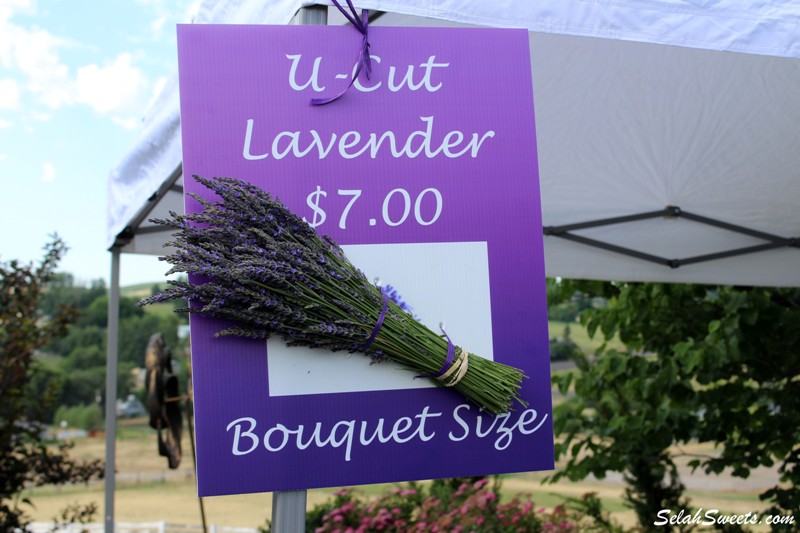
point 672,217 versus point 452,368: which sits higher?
point 672,217

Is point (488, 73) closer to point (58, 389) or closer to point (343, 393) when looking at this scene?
point (343, 393)

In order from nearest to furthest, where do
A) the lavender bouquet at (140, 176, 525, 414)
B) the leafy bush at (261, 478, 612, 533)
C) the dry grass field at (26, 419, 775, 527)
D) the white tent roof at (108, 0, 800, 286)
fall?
the lavender bouquet at (140, 176, 525, 414), the white tent roof at (108, 0, 800, 286), the leafy bush at (261, 478, 612, 533), the dry grass field at (26, 419, 775, 527)

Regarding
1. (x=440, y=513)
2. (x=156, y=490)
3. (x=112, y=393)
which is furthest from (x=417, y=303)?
(x=156, y=490)

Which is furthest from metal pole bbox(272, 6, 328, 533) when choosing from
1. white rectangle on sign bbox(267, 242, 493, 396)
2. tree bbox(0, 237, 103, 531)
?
tree bbox(0, 237, 103, 531)

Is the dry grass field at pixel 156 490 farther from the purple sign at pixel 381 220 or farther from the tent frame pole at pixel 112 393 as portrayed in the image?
the purple sign at pixel 381 220

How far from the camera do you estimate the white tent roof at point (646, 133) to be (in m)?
1.51

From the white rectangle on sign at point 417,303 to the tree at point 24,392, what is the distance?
3.84 meters

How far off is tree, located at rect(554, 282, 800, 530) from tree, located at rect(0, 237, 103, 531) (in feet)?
9.61

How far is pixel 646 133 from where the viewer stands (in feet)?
8.88

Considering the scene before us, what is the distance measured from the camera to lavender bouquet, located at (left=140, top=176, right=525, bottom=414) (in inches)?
50.8

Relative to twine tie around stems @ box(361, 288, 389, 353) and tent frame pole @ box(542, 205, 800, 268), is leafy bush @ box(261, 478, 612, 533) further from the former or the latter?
twine tie around stems @ box(361, 288, 389, 353)

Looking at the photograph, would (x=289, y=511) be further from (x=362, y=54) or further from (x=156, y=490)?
(x=156, y=490)

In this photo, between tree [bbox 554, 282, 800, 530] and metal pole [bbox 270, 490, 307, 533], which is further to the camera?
tree [bbox 554, 282, 800, 530]

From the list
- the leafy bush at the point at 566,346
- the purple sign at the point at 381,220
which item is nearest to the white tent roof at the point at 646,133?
the purple sign at the point at 381,220
